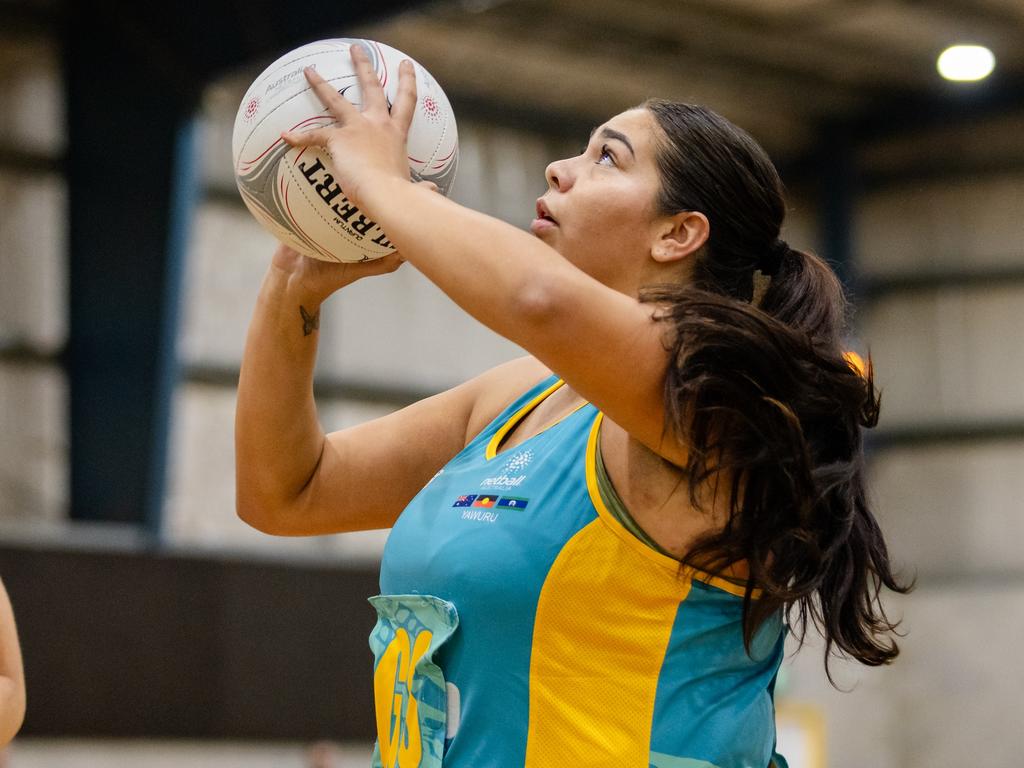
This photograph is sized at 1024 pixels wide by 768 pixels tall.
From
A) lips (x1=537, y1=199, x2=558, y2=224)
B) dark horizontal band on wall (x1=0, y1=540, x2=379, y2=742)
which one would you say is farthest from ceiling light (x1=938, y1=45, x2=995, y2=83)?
lips (x1=537, y1=199, x2=558, y2=224)

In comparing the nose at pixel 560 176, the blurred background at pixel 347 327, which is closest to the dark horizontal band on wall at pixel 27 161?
the blurred background at pixel 347 327

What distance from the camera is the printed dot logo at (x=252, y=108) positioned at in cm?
221

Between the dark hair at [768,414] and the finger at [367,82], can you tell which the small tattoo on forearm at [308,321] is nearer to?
the finger at [367,82]

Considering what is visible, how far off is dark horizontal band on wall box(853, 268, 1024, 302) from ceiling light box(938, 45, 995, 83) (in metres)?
1.69

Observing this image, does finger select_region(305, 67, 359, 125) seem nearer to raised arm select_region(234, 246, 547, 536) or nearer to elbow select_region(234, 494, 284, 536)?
Answer: raised arm select_region(234, 246, 547, 536)

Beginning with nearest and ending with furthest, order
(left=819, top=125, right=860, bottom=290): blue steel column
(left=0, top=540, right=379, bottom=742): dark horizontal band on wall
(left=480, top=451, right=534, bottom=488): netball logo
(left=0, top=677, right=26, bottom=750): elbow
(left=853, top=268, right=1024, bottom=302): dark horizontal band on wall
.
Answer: (left=480, top=451, right=534, bottom=488): netball logo < (left=0, top=677, right=26, bottom=750): elbow < (left=0, top=540, right=379, bottom=742): dark horizontal band on wall < (left=853, top=268, right=1024, bottom=302): dark horizontal band on wall < (left=819, top=125, right=860, bottom=290): blue steel column

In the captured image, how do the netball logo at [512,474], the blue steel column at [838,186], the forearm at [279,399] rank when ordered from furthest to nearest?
the blue steel column at [838,186] → the forearm at [279,399] → the netball logo at [512,474]

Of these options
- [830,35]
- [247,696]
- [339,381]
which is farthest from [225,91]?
[830,35]

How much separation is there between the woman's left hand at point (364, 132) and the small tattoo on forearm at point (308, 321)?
0.34 meters

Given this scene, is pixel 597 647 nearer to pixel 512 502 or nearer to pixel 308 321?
pixel 512 502

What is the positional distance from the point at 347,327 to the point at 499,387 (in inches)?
354

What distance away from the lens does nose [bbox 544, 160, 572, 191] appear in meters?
2.09

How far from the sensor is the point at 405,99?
6.80ft

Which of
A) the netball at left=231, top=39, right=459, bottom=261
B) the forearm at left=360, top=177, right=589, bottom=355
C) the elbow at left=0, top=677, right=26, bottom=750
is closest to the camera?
the forearm at left=360, top=177, right=589, bottom=355
